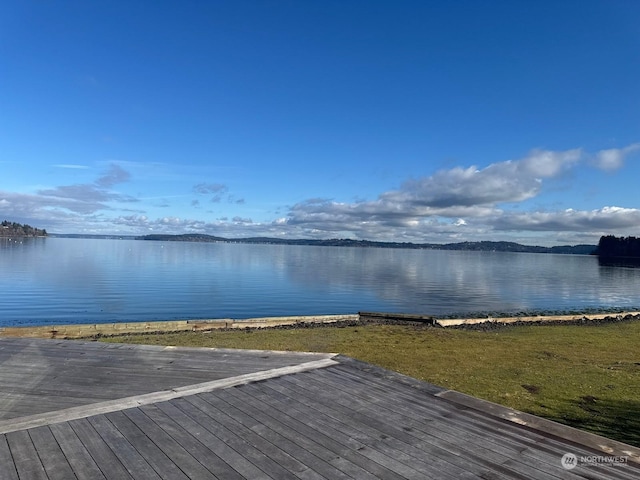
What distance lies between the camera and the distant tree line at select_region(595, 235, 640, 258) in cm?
16362

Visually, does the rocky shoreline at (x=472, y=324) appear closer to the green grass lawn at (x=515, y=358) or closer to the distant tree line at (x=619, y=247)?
the green grass lawn at (x=515, y=358)

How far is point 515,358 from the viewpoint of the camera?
1393 centimetres

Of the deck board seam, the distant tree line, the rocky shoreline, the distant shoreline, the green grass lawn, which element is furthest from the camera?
the distant tree line

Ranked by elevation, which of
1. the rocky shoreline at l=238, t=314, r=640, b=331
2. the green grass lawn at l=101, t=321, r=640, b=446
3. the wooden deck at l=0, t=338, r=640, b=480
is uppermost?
the wooden deck at l=0, t=338, r=640, b=480

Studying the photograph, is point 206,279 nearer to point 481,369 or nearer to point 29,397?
point 481,369

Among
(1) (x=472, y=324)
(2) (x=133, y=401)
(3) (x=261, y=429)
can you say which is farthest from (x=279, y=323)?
(3) (x=261, y=429)

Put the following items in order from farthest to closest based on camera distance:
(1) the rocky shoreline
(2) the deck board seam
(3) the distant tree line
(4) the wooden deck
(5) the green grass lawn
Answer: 1. (3) the distant tree line
2. (1) the rocky shoreline
3. (5) the green grass lawn
4. (2) the deck board seam
5. (4) the wooden deck

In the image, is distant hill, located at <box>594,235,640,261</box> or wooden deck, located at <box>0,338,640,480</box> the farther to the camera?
distant hill, located at <box>594,235,640,261</box>

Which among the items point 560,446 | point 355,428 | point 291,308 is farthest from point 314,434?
point 291,308

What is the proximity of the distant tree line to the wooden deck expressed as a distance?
651 feet

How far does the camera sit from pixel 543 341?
17.9 metres

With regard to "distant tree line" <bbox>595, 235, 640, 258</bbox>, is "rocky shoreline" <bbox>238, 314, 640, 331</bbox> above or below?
below

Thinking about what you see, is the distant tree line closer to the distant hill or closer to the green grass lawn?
the distant hill

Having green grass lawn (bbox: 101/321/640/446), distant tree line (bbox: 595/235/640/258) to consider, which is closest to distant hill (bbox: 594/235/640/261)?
distant tree line (bbox: 595/235/640/258)
